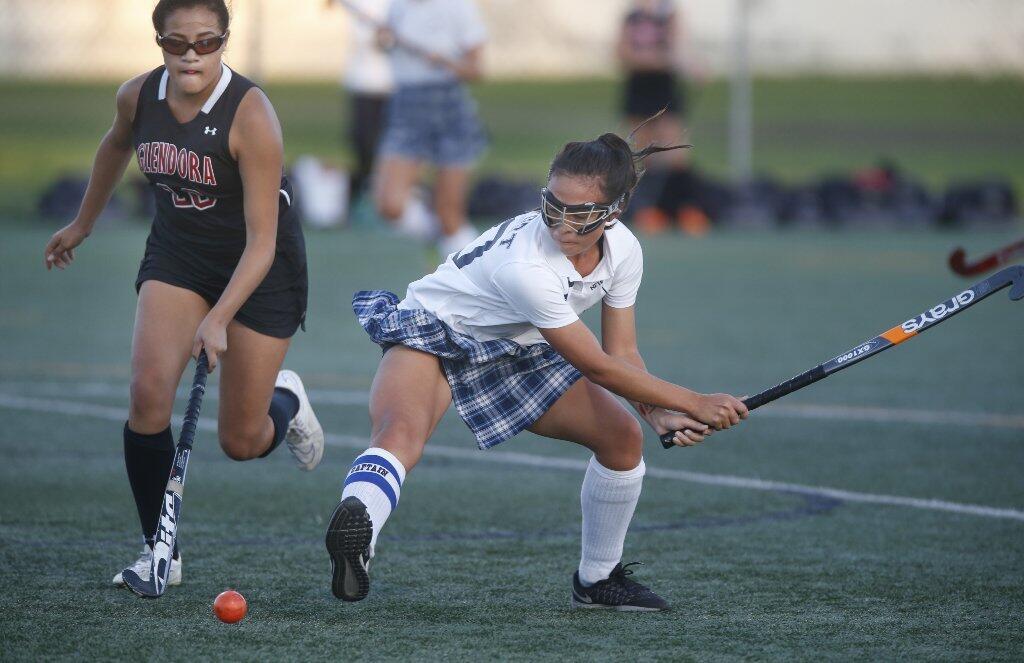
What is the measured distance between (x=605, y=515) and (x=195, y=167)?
1.48 meters

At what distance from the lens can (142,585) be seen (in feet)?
12.5

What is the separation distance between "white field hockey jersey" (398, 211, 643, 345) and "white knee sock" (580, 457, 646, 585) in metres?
0.43

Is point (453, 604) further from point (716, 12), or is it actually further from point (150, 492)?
point (716, 12)

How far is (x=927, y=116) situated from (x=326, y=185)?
26583 mm

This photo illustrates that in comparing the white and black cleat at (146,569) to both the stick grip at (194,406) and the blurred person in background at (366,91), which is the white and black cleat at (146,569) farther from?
the blurred person in background at (366,91)

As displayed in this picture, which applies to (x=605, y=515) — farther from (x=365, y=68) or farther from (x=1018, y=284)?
(x=365, y=68)

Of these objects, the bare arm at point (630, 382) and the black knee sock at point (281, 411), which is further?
the black knee sock at point (281, 411)

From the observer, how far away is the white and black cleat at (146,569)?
3.90 meters

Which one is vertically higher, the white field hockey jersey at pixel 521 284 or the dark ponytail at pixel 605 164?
the dark ponytail at pixel 605 164

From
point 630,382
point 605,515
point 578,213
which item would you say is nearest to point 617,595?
point 605,515

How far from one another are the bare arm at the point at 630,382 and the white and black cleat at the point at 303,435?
4.75 feet

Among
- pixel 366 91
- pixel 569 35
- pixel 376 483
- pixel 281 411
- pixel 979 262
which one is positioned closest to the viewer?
pixel 376 483

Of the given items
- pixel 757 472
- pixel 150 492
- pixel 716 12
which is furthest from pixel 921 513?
pixel 716 12

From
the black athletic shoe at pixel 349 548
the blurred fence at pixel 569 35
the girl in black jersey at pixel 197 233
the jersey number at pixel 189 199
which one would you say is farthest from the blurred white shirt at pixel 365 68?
the black athletic shoe at pixel 349 548
